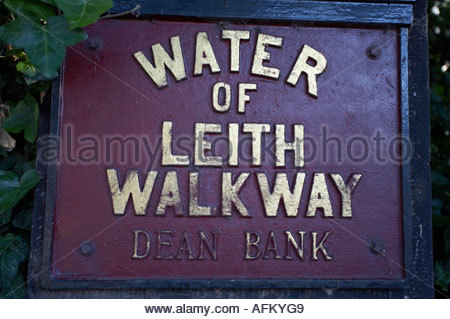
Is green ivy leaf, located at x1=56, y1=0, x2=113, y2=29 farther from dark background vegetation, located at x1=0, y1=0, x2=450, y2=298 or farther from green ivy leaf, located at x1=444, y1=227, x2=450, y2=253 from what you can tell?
green ivy leaf, located at x1=444, y1=227, x2=450, y2=253

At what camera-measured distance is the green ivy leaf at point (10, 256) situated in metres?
1.92

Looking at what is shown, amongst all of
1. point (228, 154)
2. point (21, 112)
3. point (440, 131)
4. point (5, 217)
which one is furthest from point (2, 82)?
point (440, 131)

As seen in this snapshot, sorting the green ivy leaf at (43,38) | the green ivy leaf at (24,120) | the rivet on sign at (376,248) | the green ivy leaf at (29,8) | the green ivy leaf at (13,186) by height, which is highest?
the green ivy leaf at (29,8)

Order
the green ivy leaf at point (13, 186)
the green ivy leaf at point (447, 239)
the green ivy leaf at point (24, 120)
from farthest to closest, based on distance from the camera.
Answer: the green ivy leaf at point (447, 239)
the green ivy leaf at point (24, 120)
the green ivy leaf at point (13, 186)

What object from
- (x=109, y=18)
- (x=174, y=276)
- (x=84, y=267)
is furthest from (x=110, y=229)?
(x=109, y=18)

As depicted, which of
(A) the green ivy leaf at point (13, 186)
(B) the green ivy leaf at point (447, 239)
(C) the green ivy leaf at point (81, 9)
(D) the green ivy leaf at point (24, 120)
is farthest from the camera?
(B) the green ivy leaf at point (447, 239)

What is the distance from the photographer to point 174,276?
1.91 meters

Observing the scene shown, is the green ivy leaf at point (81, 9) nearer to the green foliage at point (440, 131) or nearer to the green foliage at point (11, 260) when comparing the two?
the green foliage at point (11, 260)

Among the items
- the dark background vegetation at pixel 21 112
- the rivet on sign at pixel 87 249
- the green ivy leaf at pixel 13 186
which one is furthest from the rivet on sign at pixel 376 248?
the green ivy leaf at pixel 13 186

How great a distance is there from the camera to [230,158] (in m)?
1.98

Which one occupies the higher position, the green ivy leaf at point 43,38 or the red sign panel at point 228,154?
the green ivy leaf at point 43,38

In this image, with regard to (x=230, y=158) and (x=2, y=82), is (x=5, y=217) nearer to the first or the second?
(x=2, y=82)

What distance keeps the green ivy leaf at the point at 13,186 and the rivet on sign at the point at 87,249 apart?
11.2 inches

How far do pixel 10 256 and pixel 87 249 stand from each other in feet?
1.00
